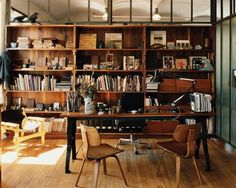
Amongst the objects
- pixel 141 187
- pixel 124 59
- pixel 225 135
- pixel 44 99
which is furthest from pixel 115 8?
pixel 141 187

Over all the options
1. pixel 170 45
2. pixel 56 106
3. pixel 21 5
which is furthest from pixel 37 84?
pixel 170 45

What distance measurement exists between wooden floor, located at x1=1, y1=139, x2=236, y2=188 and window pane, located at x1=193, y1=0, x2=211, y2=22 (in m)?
2.90

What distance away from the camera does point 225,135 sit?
593 centimetres

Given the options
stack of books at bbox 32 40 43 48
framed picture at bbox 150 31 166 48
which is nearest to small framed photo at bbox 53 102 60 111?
stack of books at bbox 32 40 43 48

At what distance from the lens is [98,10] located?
6.68 meters

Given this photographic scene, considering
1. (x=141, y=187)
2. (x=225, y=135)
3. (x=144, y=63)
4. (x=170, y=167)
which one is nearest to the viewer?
(x=141, y=187)

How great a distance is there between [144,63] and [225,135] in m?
2.25

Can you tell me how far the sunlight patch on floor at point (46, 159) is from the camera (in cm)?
467

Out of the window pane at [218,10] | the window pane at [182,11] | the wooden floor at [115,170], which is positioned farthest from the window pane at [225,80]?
the window pane at [182,11]

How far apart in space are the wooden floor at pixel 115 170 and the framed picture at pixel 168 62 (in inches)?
76.8

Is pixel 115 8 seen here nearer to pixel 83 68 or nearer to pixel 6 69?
pixel 83 68

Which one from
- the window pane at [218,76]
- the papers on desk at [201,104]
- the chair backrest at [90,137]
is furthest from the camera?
the window pane at [218,76]

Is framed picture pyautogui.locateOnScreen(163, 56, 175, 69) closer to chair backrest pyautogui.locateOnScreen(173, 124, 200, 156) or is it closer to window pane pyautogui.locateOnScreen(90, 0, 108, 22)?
window pane pyautogui.locateOnScreen(90, 0, 108, 22)

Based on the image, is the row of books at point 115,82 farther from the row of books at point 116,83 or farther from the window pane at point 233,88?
the window pane at point 233,88
